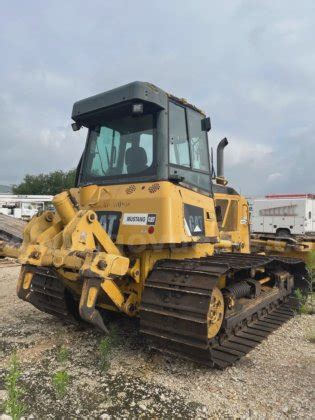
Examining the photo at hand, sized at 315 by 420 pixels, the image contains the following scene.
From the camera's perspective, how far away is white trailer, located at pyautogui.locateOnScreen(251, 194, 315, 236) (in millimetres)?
21297

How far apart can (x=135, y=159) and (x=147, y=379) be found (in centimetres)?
243

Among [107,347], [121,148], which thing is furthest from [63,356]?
[121,148]

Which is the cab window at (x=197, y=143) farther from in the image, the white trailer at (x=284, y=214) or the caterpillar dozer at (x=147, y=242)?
the white trailer at (x=284, y=214)

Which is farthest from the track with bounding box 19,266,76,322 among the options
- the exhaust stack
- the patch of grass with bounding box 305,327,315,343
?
the exhaust stack

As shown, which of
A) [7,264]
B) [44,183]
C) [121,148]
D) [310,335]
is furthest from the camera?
[44,183]

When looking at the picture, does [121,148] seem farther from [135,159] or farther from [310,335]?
[310,335]

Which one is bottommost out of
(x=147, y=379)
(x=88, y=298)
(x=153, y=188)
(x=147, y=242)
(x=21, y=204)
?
(x=147, y=379)

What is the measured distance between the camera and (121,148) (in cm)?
492

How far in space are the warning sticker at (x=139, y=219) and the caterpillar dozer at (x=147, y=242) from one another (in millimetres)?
11

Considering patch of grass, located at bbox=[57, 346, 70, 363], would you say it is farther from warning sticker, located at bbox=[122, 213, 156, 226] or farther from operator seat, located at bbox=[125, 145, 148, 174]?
operator seat, located at bbox=[125, 145, 148, 174]

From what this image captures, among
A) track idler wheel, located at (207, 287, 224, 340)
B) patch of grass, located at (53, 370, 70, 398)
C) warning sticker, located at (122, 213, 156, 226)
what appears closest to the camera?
patch of grass, located at (53, 370, 70, 398)

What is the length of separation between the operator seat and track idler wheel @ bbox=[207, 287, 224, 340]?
166 centimetres

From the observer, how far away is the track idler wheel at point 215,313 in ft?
12.8

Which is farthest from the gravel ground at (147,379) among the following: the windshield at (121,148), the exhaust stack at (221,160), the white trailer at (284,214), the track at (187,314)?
the white trailer at (284,214)
